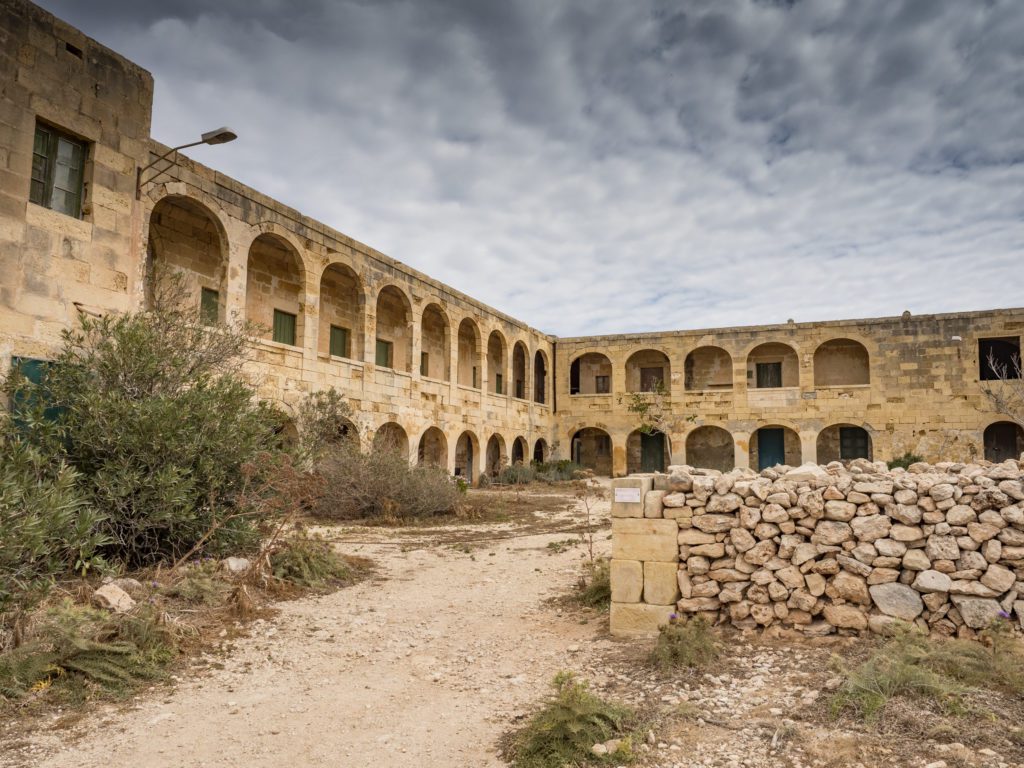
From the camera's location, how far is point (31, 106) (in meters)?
6.71

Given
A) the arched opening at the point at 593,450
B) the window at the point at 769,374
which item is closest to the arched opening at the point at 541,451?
the arched opening at the point at 593,450

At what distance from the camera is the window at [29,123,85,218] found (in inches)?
269

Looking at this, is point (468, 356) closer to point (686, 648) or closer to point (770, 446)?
point (770, 446)

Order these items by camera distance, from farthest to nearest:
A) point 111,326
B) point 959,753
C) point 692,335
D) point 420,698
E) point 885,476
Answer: point 692,335, point 111,326, point 885,476, point 420,698, point 959,753

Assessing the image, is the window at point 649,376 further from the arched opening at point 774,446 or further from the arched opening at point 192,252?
the arched opening at point 192,252

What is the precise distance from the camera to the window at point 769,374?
2411cm

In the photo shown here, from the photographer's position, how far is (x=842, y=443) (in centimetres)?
2352

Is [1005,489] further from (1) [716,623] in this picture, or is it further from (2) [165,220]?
(2) [165,220]

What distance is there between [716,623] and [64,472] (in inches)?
197

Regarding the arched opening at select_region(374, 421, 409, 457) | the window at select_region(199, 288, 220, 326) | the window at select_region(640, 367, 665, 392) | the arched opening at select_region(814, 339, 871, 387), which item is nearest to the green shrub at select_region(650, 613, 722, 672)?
the window at select_region(199, 288, 220, 326)

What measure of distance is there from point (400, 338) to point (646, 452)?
37.1 feet

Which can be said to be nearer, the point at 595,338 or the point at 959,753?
the point at 959,753

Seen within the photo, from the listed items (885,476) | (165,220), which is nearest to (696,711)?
(885,476)

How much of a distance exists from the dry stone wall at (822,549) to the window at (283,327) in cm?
1121
